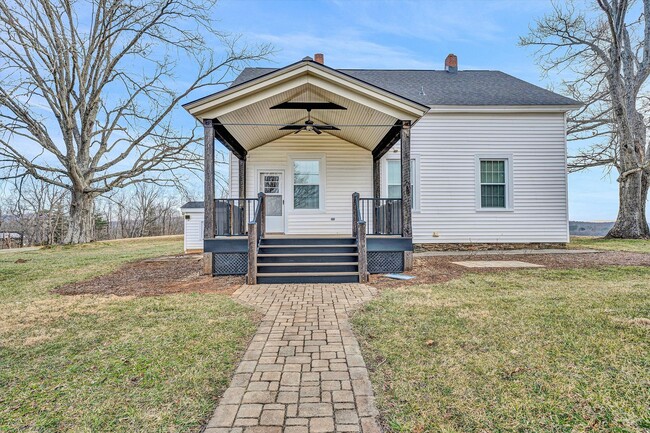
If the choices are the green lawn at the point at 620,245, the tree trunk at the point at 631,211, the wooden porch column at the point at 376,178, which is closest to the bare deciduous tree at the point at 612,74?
the tree trunk at the point at 631,211

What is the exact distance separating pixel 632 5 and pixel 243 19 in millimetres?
14783

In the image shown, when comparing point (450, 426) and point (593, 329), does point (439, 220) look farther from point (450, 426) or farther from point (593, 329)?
point (450, 426)

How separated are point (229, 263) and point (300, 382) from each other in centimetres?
478

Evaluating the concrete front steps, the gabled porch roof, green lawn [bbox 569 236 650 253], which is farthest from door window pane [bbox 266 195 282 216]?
green lawn [bbox 569 236 650 253]

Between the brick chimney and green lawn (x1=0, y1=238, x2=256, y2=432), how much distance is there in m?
12.2

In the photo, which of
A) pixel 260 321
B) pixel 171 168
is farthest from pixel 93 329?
pixel 171 168

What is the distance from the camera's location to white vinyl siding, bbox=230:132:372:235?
9836 mm

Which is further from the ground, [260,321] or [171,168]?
[171,168]

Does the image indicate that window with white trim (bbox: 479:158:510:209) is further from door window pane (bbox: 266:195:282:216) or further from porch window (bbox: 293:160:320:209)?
door window pane (bbox: 266:195:282:216)

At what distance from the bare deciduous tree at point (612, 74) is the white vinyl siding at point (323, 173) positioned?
10.2 metres

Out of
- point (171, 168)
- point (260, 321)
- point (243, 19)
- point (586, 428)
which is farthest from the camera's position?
point (171, 168)

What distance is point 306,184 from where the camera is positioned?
32.5 feet

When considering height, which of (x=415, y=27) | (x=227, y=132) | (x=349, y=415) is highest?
(x=415, y=27)

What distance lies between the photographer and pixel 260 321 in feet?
12.5
